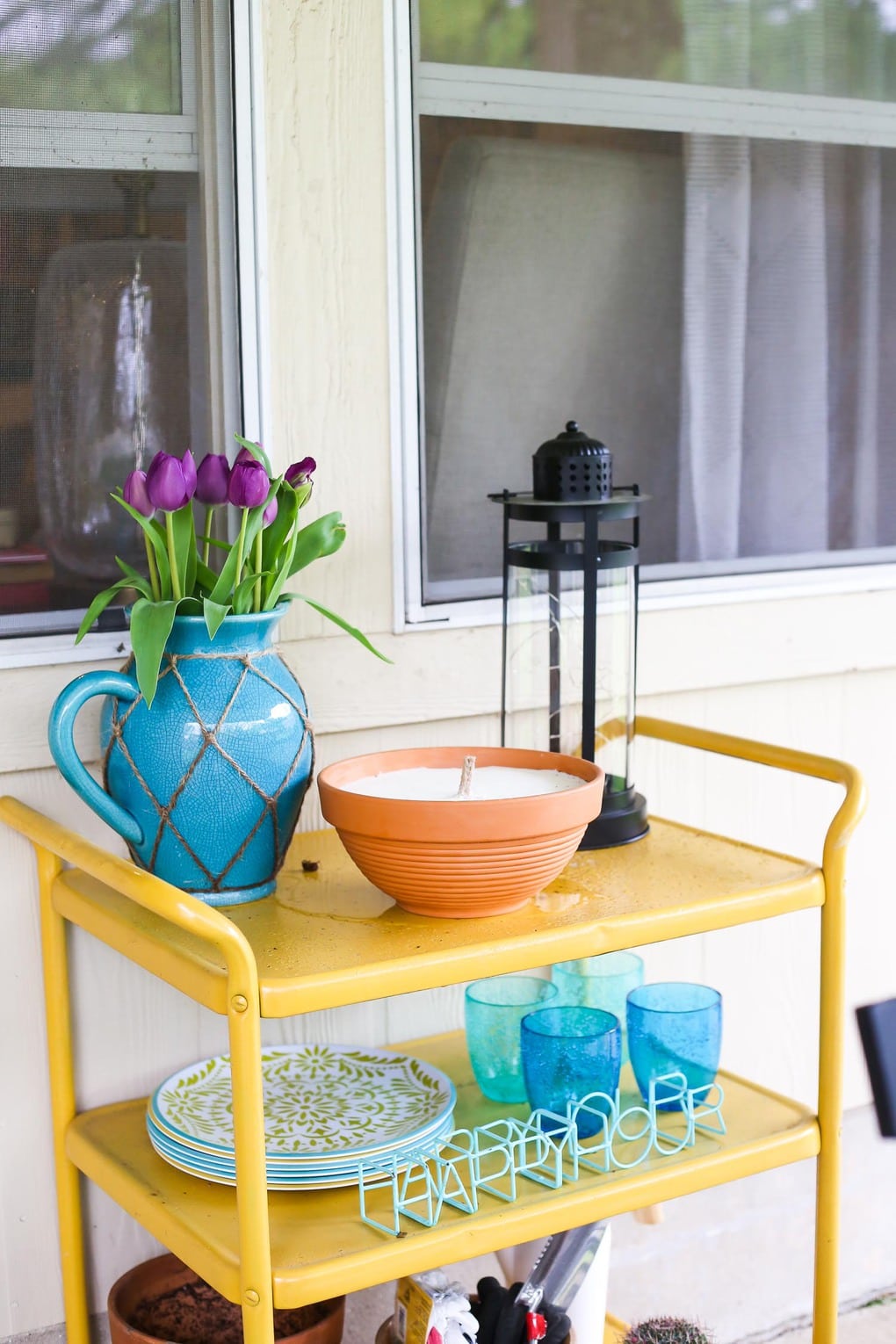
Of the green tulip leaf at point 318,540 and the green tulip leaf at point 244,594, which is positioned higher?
the green tulip leaf at point 318,540

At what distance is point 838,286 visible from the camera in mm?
1865

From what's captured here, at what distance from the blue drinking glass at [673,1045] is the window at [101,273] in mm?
661

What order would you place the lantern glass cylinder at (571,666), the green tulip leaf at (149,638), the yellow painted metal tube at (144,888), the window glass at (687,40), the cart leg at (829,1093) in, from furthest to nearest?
the window glass at (687,40), the lantern glass cylinder at (571,666), the cart leg at (829,1093), the green tulip leaf at (149,638), the yellow painted metal tube at (144,888)

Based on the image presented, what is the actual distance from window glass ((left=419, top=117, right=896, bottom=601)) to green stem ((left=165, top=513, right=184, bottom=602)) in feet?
1.44

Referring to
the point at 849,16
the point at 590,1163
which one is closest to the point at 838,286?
the point at 849,16

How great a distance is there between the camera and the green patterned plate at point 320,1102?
48.3 inches

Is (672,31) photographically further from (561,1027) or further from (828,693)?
(561,1027)

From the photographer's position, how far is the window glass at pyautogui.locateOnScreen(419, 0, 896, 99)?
1.54m

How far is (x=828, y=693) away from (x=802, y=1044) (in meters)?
0.48

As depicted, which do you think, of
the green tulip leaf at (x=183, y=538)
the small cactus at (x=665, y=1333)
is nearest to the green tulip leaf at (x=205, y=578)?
the green tulip leaf at (x=183, y=538)

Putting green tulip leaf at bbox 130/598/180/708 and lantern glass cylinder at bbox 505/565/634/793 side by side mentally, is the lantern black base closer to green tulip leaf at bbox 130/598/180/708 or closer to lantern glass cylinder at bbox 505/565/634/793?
lantern glass cylinder at bbox 505/565/634/793

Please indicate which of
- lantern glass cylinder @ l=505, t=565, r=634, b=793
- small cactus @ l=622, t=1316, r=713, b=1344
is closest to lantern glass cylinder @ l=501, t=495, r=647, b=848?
lantern glass cylinder @ l=505, t=565, r=634, b=793

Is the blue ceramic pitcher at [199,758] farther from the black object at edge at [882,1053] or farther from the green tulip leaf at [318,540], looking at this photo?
the black object at edge at [882,1053]

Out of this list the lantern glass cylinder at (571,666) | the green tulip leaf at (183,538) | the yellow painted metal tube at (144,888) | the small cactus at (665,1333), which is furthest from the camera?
the small cactus at (665,1333)
